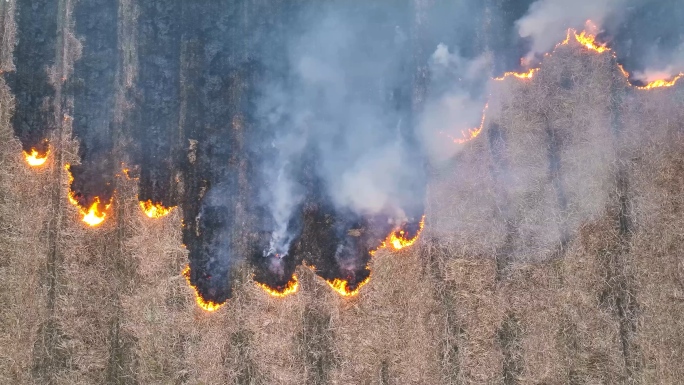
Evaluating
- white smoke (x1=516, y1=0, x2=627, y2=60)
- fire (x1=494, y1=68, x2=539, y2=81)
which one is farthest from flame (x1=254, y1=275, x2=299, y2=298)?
white smoke (x1=516, y1=0, x2=627, y2=60)

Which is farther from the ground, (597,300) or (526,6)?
(526,6)

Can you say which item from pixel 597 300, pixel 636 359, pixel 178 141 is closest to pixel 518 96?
pixel 597 300

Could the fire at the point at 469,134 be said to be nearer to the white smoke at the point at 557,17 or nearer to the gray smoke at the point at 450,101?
the gray smoke at the point at 450,101

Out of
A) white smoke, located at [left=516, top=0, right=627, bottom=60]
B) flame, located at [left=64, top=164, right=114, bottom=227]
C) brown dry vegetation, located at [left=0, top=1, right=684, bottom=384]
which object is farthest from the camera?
white smoke, located at [left=516, top=0, right=627, bottom=60]

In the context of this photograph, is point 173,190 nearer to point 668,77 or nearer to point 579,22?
point 579,22

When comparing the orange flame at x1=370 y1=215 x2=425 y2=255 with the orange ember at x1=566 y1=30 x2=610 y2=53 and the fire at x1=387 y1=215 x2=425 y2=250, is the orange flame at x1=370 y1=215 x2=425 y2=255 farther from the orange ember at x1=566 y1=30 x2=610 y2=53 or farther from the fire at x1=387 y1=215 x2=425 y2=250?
the orange ember at x1=566 y1=30 x2=610 y2=53

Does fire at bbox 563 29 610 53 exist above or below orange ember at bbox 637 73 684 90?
above

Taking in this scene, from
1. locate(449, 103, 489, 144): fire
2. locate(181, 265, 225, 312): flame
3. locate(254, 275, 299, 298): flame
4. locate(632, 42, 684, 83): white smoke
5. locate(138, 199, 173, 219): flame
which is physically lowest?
locate(181, 265, 225, 312): flame
